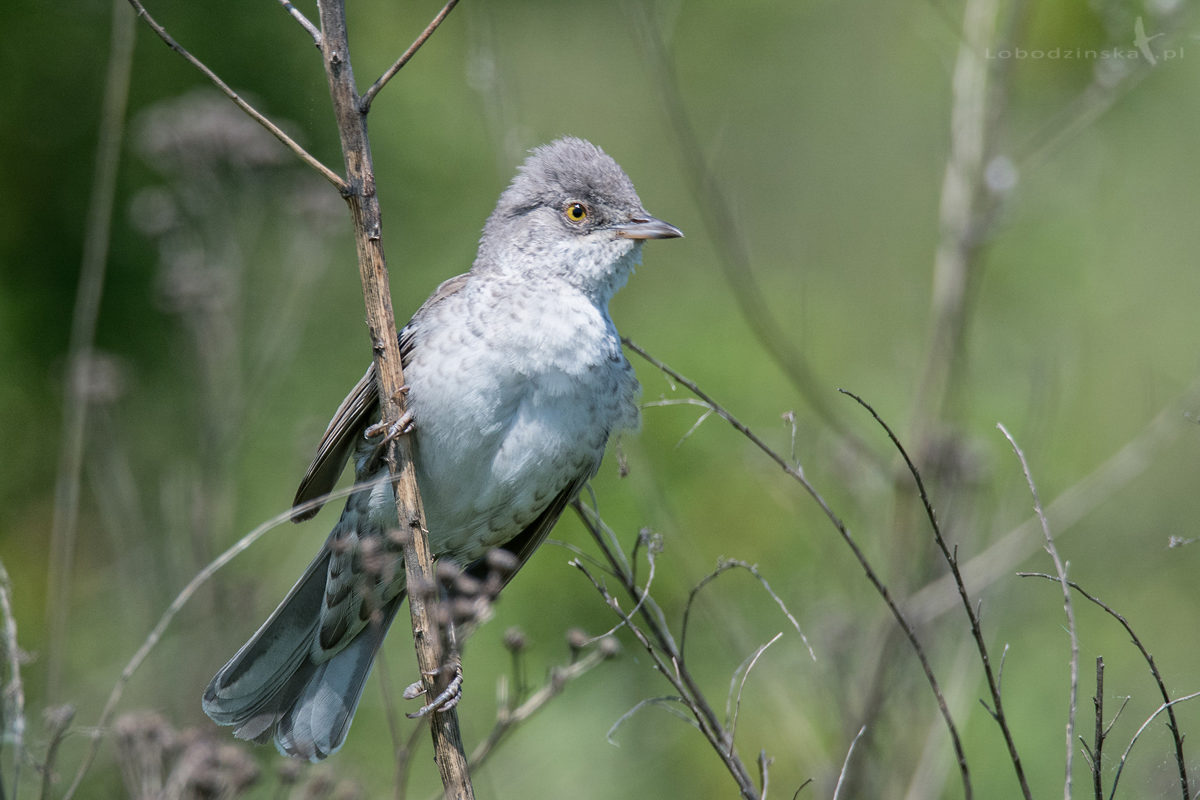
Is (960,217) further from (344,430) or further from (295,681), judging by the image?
(295,681)

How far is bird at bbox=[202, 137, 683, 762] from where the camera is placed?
3.79m

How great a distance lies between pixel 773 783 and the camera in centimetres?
564

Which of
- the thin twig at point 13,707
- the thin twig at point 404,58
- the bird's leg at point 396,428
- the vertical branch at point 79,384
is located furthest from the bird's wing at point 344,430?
the thin twig at point 13,707

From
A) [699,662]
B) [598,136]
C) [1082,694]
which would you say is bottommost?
[1082,694]

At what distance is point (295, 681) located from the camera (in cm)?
418

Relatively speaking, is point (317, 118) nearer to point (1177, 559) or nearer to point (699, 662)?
point (699, 662)

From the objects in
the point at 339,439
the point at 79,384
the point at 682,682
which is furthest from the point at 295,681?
the point at 682,682

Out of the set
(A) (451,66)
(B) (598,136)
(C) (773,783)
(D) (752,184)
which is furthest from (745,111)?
(C) (773,783)

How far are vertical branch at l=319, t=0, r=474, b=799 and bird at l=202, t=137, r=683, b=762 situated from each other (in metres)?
0.60

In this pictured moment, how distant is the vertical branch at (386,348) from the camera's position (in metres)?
2.67

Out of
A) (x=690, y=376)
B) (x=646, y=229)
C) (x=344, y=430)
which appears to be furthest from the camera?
(x=690, y=376)

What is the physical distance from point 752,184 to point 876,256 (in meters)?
1.14

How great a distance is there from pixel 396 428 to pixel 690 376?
381 centimetres

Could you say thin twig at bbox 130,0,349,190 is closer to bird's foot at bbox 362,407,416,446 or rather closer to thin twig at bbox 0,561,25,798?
bird's foot at bbox 362,407,416,446
